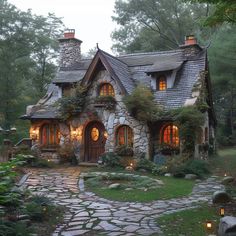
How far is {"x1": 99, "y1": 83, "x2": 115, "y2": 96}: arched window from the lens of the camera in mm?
20084

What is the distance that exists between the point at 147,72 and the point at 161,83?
1.04 meters

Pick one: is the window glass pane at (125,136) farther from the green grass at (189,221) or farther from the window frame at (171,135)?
the green grass at (189,221)

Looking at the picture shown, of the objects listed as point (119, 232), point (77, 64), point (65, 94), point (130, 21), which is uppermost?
point (130, 21)

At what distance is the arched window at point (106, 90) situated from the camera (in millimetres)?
20084

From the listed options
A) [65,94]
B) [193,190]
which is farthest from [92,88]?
[193,190]

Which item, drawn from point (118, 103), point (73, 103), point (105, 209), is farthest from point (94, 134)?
point (105, 209)

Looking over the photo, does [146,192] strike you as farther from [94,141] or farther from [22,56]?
[22,56]

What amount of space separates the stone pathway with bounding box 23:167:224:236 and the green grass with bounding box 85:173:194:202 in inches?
12.5

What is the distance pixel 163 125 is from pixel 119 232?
11.4 m

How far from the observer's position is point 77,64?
941 inches

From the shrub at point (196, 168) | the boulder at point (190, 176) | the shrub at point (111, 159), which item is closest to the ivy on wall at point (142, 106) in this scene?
the shrub at point (111, 159)

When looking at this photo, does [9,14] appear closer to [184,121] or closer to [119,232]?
[184,121]

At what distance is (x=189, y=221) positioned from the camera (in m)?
8.48

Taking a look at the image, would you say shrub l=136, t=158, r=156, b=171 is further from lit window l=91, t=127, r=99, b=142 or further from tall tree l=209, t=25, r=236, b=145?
tall tree l=209, t=25, r=236, b=145
